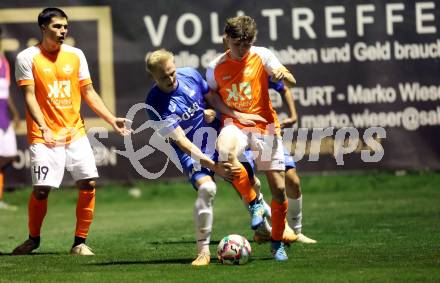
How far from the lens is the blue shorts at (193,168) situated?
961cm

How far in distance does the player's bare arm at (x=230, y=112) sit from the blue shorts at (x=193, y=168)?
447 millimetres

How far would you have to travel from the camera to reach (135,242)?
11.9 m

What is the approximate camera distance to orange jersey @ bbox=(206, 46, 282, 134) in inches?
392

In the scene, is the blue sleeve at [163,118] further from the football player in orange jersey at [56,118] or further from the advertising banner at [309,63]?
the advertising banner at [309,63]

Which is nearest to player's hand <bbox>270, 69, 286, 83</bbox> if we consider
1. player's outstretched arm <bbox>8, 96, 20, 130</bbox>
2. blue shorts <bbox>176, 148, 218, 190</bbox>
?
blue shorts <bbox>176, 148, 218, 190</bbox>

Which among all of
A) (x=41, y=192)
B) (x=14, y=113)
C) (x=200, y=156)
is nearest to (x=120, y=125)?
(x=41, y=192)

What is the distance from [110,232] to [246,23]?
4.72 meters

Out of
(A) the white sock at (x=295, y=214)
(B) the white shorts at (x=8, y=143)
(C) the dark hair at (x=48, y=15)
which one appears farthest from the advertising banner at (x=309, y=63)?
(C) the dark hair at (x=48, y=15)

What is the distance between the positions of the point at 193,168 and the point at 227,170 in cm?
37

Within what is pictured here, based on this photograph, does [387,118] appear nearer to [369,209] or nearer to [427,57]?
[427,57]

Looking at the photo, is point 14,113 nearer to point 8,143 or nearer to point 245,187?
point 8,143

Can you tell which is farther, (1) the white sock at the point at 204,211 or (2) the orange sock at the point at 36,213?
(2) the orange sock at the point at 36,213

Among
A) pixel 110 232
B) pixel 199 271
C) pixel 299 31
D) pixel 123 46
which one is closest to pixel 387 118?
pixel 299 31

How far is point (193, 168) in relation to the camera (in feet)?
31.7
